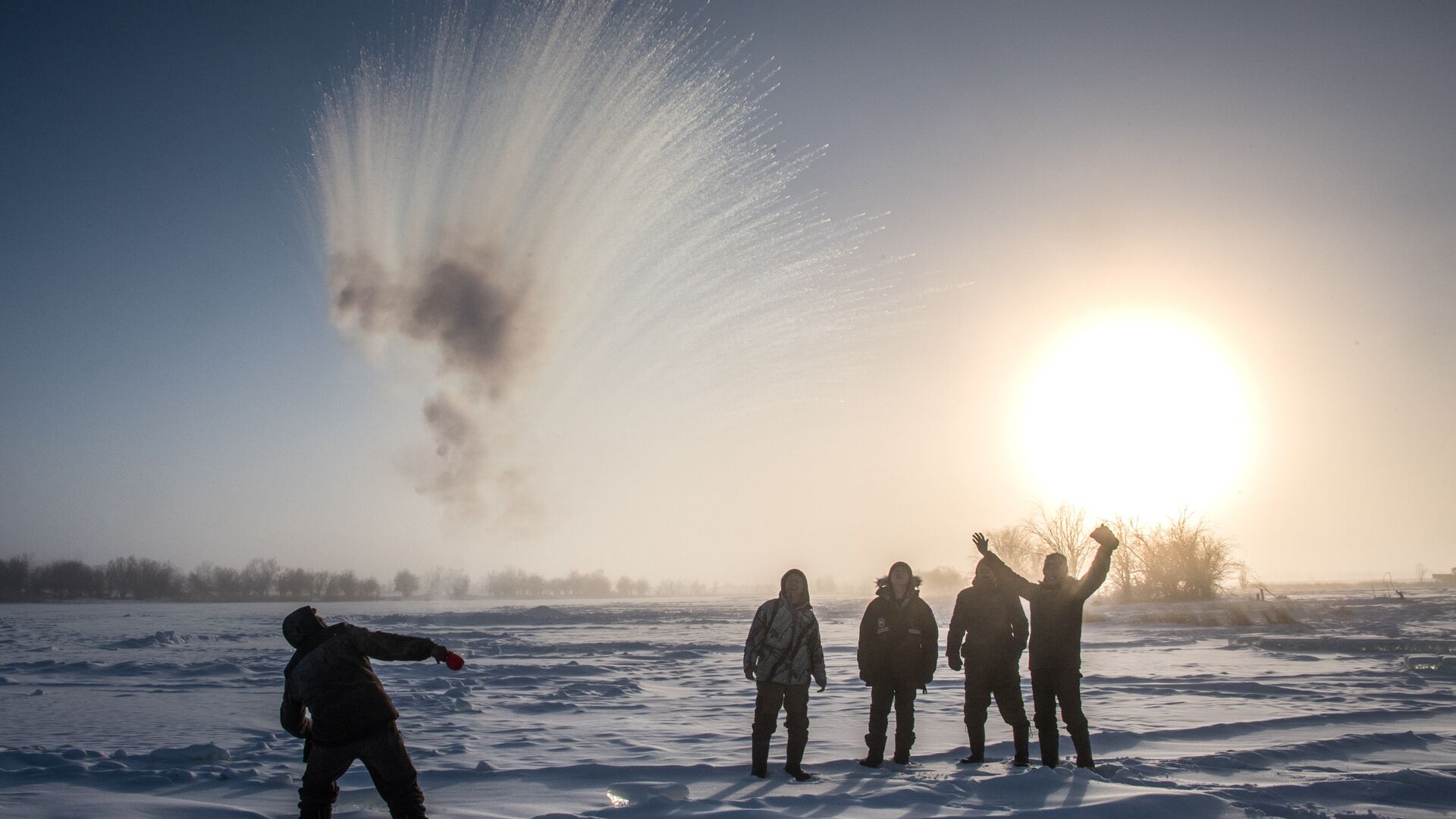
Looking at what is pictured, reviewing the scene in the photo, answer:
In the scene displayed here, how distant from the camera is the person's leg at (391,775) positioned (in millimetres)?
4445

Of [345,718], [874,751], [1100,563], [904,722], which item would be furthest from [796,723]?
[345,718]

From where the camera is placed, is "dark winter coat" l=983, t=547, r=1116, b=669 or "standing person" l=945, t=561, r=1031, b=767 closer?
"dark winter coat" l=983, t=547, r=1116, b=669

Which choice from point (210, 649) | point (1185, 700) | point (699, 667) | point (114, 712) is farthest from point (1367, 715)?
point (210, 649)

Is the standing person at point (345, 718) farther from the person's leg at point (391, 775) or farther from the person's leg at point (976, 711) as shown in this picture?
the person's leg at point (976, 711)

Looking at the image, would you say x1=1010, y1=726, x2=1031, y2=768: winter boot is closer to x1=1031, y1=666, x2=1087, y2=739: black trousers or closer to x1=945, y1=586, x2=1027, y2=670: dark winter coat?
x1=1031, y1=666, x2=1087, y2=739: black trousers

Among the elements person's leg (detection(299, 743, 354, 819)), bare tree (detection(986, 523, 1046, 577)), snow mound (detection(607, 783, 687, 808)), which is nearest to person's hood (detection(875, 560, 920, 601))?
snow mound (detection(607, 783, 687, 808))

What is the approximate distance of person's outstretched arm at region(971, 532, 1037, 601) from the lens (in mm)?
6652

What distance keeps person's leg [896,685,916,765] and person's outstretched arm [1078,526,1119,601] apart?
1.66 m

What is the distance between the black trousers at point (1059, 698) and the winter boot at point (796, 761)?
189 cm

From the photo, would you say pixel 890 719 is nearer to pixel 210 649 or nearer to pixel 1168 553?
pixel 210 649

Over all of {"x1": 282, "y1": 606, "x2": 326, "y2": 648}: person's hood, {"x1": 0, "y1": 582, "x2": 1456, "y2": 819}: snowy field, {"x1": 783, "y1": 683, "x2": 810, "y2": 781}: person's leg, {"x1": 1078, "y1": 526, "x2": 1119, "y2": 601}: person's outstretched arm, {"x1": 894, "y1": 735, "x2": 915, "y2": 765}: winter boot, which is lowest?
{"x1": 0, "y1": 582, "x2": 1456, "y2": 819}: snowy field

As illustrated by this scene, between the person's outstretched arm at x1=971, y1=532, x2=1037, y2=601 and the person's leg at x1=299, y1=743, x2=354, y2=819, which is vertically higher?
the person's outstretched arm at x1=971, y1=532, x2=1037, y2=601

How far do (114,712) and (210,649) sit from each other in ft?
39.4

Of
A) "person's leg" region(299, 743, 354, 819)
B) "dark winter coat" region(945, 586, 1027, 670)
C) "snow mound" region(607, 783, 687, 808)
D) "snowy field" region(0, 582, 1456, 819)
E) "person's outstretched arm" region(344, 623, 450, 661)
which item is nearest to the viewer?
"person's leg" region(299, 743, 354, 819)
